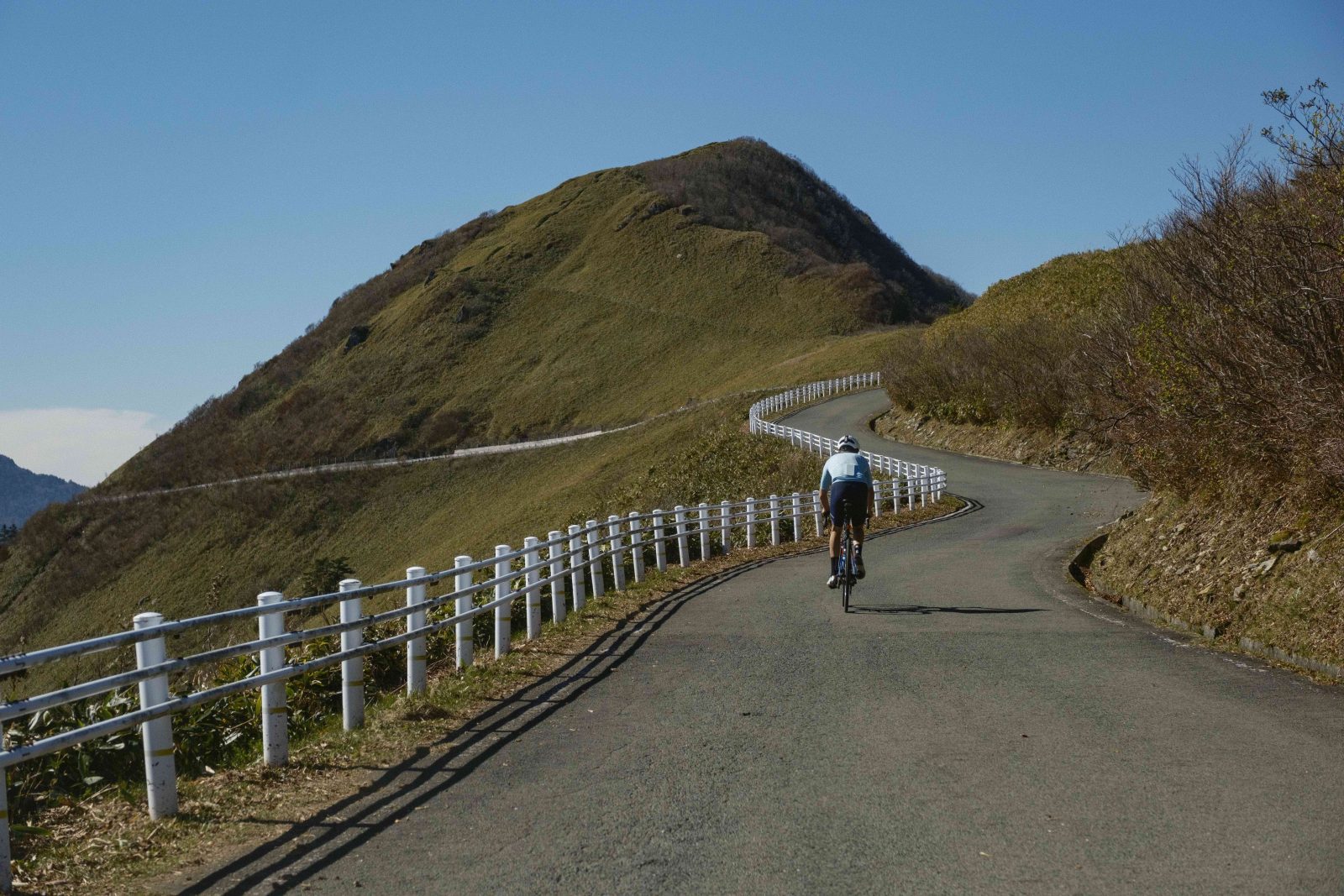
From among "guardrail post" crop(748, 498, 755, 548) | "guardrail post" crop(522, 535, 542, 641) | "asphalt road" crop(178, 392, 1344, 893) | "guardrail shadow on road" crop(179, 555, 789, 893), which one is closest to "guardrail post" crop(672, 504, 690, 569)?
"guardrail post" crop(748, 498, 755, 548)

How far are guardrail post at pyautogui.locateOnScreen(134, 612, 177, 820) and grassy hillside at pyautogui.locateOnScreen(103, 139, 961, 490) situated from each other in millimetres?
76582

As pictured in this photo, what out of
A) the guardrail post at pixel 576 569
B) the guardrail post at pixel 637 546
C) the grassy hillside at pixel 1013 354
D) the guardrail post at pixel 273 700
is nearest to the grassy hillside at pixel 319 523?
the grassy hillside at pixel 1013 354

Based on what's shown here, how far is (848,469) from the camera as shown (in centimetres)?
1377

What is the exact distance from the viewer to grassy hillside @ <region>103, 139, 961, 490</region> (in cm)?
10050

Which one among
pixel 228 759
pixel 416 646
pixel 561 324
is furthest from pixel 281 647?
pixel 561 324

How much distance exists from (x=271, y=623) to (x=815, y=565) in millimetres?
12987

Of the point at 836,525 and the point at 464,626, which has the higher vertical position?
the point at 836,525

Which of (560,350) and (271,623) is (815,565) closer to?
(271,623)

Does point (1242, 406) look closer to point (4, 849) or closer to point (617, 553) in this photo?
point (617, 553)

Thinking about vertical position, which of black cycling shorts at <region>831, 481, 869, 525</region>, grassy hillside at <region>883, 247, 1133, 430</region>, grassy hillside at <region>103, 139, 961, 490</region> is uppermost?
grassy hillside at <region>103, 139, 961, 490</region>

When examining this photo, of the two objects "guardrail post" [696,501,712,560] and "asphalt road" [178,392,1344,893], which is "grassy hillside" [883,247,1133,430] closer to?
"guardrail post" [696,501,712,560]

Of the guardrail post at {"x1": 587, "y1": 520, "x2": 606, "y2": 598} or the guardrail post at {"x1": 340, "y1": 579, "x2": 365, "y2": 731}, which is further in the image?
the guardrail post at {"x1": 587, "y1": 520, "x2": 606, "y2": 598}

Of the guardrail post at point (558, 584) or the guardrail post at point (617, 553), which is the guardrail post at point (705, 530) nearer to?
the guardrail post at point (617, 553)

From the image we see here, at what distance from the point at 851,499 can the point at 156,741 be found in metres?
8.91
